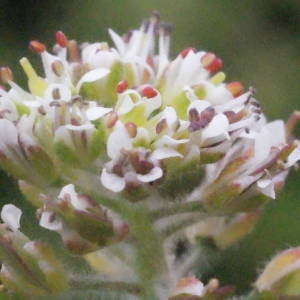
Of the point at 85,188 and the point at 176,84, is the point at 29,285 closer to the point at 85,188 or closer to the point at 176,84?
the point at 85,188

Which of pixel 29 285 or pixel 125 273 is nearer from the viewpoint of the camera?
pixel 29 285

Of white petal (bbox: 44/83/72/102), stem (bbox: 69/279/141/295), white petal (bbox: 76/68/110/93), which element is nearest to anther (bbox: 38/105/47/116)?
white petal (bbox: 44/83/72/102)

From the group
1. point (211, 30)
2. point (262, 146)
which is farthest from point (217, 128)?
point (211, 30)

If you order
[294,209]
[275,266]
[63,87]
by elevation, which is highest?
[294,209]

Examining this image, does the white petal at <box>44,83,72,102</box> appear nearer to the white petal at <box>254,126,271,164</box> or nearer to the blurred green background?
the white petal at <box>254,126,271,164</box>

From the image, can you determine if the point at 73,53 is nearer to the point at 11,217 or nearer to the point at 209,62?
the point at 209,62

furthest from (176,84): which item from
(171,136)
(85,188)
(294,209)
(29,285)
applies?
(294,209)
